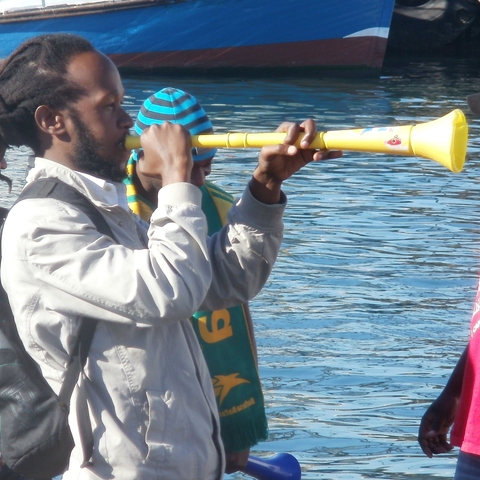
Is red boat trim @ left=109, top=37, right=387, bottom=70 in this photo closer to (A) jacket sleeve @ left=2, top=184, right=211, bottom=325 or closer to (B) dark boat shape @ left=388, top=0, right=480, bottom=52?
(B) dark boat shape @ left=388, top=0, right=480, bottom=52

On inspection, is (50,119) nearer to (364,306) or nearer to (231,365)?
(231,365)

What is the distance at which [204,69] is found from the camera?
19250 millimetres

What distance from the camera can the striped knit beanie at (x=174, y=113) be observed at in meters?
3.08

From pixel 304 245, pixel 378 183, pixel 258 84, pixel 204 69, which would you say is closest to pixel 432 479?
pixel 304 245

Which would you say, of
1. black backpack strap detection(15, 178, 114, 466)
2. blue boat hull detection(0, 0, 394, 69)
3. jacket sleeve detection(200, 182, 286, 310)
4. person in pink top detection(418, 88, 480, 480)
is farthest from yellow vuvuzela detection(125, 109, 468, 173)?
blue boat hull detection(0, 0, 394, 69)

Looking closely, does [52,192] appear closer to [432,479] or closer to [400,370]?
[432,479]

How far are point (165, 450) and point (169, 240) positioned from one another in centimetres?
43

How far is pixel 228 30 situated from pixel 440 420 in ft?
54.5

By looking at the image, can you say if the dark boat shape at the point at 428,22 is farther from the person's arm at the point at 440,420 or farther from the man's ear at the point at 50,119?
the man's ear at the point at 50,119

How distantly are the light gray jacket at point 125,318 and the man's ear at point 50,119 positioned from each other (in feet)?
0.72

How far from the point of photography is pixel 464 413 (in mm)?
2518

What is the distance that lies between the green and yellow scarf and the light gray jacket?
0.76 meters

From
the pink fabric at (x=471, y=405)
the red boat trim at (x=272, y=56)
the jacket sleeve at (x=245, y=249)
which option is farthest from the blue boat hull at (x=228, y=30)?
the jacket sleeve at (x=245, y=249)

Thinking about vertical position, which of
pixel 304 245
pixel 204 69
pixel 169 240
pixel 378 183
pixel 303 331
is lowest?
pixel 204 69
